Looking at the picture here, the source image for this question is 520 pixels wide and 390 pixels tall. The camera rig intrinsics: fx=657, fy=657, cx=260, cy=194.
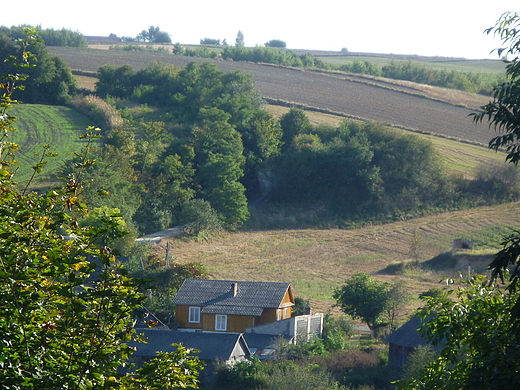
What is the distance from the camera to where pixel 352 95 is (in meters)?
63.2

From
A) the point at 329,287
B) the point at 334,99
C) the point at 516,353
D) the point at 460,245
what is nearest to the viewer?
the point at 516,353

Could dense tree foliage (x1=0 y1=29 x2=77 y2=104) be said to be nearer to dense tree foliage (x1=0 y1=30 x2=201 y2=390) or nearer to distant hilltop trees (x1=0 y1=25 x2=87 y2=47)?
distant hilltop trees (x1=0 y1=25 x2=87 y2=47)

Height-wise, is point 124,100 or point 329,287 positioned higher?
point 124,100

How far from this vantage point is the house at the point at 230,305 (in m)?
28.4

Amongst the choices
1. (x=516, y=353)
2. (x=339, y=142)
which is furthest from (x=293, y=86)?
(x=516, y=353)

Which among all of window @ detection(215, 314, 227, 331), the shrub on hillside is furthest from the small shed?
the shrub on hillside

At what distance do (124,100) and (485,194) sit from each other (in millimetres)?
29577

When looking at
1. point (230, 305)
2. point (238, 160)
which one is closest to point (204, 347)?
point (230, 305)

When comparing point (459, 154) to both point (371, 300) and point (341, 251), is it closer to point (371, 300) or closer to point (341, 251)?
point (341, 251)

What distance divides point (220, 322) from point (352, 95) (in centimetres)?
3893

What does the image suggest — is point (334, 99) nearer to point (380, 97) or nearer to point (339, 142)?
point (380, 97)

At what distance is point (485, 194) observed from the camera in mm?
47438

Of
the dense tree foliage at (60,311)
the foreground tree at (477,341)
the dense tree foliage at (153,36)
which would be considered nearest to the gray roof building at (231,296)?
the foreground tree at (477,341)

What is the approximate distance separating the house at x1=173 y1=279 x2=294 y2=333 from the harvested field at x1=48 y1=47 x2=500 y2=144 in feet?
94.4
